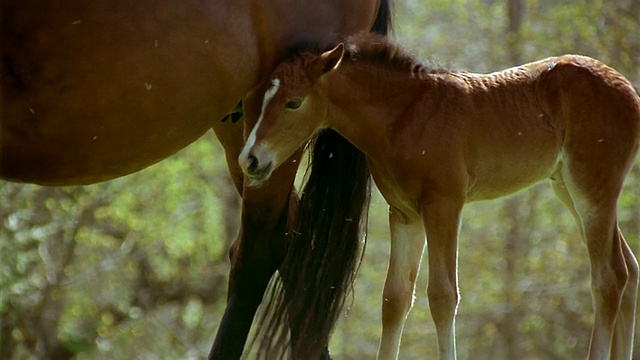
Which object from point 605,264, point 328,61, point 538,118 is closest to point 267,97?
point 328,61

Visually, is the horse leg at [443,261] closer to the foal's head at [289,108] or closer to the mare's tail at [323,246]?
the foal's head at [289,108]

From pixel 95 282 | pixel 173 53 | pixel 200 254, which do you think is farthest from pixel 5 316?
pixel 173 53

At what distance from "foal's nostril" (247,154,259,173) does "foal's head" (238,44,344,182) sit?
22 mm

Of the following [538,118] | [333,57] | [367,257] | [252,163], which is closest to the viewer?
[252,163]

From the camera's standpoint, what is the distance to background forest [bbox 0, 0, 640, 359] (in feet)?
28.1

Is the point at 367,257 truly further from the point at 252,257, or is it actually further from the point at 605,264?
the point at 605,264

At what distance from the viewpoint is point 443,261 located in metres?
3.49

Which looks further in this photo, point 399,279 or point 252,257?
point 252,257

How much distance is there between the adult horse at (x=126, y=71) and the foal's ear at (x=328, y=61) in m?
0.28

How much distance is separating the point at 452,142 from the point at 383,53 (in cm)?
38

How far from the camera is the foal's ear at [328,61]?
3451 millimetres

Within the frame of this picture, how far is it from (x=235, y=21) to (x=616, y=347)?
1728mm

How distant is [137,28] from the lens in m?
3.37

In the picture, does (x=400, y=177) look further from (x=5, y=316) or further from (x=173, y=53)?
Result: (x=5, y=316)
